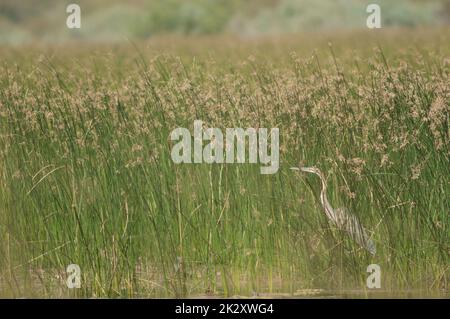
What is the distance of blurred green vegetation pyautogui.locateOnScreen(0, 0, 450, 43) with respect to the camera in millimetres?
39406

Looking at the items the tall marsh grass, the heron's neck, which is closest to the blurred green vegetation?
the tall marsh grass

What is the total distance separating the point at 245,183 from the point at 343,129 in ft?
3.18

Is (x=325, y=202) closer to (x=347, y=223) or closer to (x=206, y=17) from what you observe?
(x=347, y=223)

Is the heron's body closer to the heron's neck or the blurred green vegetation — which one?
the heron's neck

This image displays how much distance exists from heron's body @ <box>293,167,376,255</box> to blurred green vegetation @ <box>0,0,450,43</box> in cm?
2845

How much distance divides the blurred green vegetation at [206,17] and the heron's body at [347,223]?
93.3 feet

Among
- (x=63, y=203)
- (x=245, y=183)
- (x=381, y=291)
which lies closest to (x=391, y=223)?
(x=381, y=291)

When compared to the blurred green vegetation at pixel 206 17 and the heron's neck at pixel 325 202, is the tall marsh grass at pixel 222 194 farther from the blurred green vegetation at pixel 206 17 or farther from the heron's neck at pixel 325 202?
the blurred green vegetation at pixel 206 17

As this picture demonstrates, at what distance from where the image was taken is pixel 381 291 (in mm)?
8430

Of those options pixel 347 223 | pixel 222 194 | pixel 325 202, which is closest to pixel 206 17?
pixel 222 194

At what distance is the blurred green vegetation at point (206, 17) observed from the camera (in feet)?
129

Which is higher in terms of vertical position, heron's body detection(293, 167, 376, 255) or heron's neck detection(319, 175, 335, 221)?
heron's neck detection(319, 175, 335, 221)

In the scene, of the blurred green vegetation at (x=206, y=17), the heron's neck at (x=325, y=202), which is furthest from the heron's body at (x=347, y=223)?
the blurred green vegetation at (x=206, y=17)

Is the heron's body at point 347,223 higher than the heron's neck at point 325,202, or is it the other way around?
the heron's neck at point 325,202
